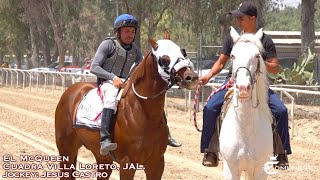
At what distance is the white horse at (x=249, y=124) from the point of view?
6.77 metres

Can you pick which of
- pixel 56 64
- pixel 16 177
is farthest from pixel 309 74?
pixel 56 64

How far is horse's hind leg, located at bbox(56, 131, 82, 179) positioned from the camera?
9.38 metres

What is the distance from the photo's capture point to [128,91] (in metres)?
8.12

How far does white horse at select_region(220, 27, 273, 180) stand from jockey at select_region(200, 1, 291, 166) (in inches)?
14.9

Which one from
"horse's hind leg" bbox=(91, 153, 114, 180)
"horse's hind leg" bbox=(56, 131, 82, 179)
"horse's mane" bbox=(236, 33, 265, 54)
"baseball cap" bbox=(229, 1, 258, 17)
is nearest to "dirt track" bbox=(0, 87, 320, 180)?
"horse's hind leg" bbox=(56, 131, 82, 179)

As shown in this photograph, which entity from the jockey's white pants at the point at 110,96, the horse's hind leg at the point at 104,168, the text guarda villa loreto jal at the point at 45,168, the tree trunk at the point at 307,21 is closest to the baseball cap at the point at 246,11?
the jockey's white pants at the point at 110,96

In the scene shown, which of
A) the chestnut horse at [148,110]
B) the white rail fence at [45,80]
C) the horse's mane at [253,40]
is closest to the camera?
the horse's mane at [253,40]

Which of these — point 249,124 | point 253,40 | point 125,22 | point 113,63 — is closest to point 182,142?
point 113,63

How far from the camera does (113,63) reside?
28.1 feet

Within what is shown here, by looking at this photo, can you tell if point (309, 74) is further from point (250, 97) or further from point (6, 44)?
point (6, 44)

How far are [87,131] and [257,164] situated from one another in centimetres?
260

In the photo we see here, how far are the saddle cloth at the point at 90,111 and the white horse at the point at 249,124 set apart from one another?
6.26 feet

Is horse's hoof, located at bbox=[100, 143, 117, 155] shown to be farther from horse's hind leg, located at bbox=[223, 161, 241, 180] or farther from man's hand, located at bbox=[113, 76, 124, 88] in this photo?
horse's hind leg, located at bbox=[223, 161, 241, 180]

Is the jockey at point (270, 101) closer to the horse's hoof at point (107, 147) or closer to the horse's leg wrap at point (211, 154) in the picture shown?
the horse's leg wrap at point (211, 154)
